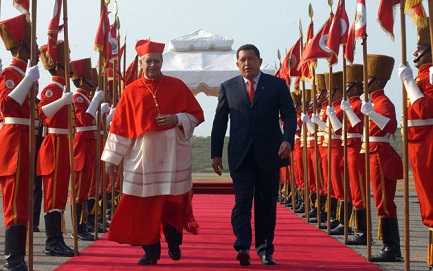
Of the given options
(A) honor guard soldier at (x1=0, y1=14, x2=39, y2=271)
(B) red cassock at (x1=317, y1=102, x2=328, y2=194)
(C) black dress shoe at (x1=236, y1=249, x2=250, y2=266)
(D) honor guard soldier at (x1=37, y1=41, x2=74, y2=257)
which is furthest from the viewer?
(B) red cassock at (x1=317, y1=102, x2=328, y2=194)

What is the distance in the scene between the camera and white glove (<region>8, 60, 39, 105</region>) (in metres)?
6.23

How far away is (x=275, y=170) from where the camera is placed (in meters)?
7.27

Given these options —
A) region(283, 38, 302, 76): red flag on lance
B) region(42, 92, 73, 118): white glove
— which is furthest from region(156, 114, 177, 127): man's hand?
region(283, 38, 302, 76): red flag on lance

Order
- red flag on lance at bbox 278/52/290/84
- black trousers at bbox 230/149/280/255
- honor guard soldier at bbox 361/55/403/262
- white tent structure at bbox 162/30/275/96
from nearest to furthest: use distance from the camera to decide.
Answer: black trousers at bbox 230/149/280/255 < honor guard soldier at bbox 361/55/403/262 < red flag on lance at bbox 278/52/290/84 < white tent structure at bbox 162/30/275/96

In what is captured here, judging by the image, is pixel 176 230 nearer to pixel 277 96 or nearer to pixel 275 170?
pixel 275 170

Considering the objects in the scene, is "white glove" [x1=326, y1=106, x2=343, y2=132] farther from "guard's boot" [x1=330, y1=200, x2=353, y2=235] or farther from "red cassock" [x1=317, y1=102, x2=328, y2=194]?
"red cassock" [x1=317, y1=102, x2=328, y2=194]

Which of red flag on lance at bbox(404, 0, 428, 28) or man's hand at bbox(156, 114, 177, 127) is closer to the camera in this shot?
red flag on lance at bbox(404, 0, 428, 28)

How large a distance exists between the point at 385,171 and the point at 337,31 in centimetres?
Result: 210

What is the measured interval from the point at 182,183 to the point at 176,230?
439 millimetres

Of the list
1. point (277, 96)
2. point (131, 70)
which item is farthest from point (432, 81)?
point (131, 70)

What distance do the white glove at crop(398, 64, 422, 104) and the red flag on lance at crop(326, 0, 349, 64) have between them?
2.94 metres

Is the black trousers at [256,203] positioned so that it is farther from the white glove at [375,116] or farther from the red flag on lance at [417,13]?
the red flag on lance at [417,13]

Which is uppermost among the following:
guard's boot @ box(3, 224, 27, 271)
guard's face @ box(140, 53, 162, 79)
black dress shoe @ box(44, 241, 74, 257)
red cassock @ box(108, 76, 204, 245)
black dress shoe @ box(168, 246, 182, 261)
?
guard's face @ box(140, 53, 162, 79)

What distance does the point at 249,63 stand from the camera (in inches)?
288
